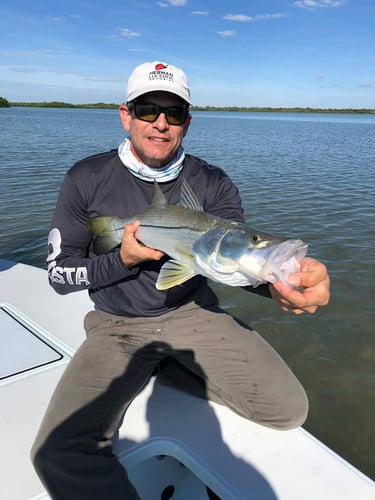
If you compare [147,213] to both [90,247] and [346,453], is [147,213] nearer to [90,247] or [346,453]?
[90,247]

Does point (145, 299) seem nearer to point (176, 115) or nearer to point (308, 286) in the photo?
point (308, 286)

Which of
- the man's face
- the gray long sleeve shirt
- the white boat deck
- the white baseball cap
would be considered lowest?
the white boat deck

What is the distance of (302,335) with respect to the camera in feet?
19.9

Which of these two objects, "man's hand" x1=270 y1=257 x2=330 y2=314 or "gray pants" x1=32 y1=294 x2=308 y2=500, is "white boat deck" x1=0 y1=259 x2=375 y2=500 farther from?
"man's hand" x1=270 y1=257 x2=330 y2=314

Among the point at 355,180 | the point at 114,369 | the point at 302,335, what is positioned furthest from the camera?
the point at 355,180

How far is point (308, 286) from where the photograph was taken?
2389mm

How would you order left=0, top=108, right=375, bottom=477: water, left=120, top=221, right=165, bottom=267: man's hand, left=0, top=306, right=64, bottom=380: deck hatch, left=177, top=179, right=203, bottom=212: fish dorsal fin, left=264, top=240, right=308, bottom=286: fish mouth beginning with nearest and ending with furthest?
1. left=264, top=240, right=308, bottom=286: fish mouth
2. left=120, top=221, right=165, bottom=267: man's hand
3. left=177, top=179, right=203, bottom=212: fish dorsal fin
4. left=0, top=306, right=64, bottom=380: deck hatch
5. left=0, top=108, right=375, bottom=477: water

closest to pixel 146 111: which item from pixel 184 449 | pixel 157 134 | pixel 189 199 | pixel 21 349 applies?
pixel 157 134

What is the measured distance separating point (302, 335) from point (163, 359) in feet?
10.6

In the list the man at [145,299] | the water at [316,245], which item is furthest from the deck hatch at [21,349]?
the water at [316,245]

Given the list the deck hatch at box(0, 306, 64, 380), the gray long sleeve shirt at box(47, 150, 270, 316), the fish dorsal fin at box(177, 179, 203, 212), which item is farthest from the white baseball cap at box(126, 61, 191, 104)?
the deck hatch at box(0, 306, 64, 380)

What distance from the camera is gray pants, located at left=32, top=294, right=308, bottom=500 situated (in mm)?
2326

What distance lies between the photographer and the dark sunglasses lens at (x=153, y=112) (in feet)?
11.0

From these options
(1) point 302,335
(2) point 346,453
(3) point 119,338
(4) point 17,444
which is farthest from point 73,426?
(1) point 302,335
